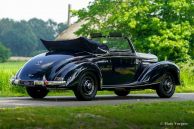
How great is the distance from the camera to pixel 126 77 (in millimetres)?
14742

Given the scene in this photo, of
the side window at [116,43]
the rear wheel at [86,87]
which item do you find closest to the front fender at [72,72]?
the rear wheel at [86,87]

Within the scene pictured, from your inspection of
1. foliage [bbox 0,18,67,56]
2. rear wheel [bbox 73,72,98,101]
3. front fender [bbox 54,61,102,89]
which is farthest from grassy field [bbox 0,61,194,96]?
foliage [bbox 0,18,67,56]

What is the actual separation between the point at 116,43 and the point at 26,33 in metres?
116

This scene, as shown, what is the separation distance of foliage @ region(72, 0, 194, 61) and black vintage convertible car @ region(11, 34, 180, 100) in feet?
73.8

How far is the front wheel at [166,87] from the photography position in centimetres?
1539

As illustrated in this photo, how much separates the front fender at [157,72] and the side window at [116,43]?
0.76 metres

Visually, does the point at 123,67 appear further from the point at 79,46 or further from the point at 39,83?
the point at 39,83

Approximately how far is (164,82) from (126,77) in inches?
51.9

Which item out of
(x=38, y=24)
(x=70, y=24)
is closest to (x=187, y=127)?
(x=70, y=24)

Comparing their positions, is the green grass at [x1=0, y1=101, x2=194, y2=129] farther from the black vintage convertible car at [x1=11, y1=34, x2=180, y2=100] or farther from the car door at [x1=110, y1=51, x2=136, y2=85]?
the car door at [x1=110, y1=51, x2=136, y2=85]

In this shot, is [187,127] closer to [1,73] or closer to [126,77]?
[126,77]

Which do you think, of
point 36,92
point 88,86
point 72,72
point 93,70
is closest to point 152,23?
point 36,92

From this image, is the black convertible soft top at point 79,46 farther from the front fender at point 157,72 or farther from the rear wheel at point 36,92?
the front fender at point 157,72

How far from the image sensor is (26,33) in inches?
5123
